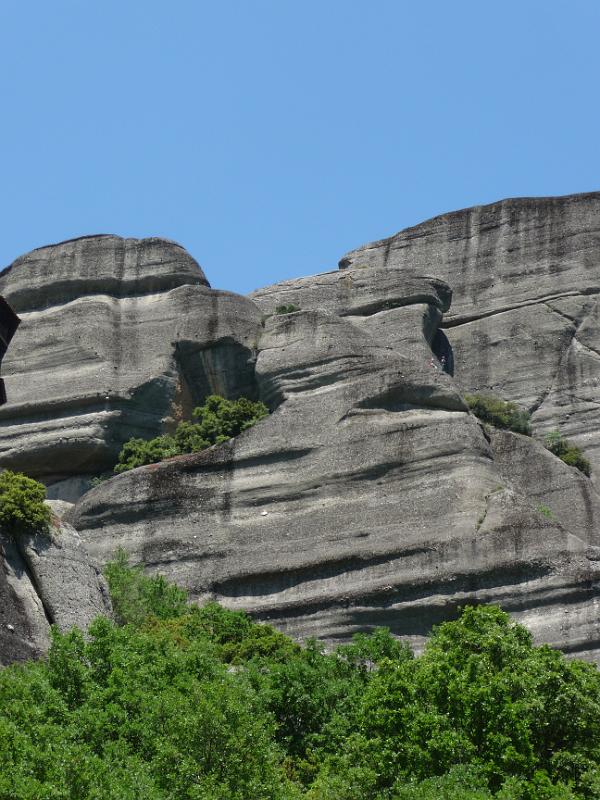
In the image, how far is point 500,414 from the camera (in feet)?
222

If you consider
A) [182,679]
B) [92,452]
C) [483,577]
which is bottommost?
[182,679]

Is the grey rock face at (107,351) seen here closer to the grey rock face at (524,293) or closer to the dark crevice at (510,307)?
the grey rock face at (524,293)

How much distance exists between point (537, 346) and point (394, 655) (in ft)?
77.2

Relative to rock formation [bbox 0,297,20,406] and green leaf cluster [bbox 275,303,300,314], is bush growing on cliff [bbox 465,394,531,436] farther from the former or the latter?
rock formation [bbox 0,297,20,406]

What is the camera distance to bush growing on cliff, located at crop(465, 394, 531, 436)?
67000 millimetres

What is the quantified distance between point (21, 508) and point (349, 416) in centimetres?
1293

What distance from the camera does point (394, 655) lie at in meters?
49.2

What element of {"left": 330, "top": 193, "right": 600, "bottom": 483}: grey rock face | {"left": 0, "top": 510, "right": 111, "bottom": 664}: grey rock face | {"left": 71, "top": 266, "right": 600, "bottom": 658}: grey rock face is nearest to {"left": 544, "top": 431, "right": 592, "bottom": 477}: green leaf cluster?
{"left": 330, "top": 193, "right": 600, "bottom": 483}: grey rock face

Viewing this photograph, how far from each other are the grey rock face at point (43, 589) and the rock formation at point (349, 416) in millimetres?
6740

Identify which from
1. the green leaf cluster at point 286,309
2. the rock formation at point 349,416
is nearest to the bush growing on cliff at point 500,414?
the rock formation at point 349,416

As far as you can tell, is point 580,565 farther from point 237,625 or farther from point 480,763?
point 480,763

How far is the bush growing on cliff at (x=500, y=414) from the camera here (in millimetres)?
67000

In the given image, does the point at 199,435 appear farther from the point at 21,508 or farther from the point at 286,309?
the point at 21,508

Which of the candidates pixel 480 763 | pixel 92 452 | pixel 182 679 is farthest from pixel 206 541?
pixel 480 763
